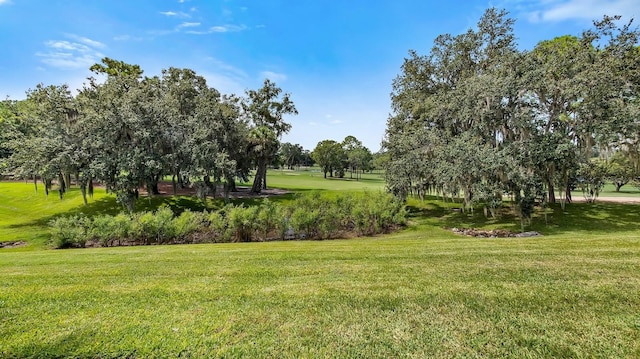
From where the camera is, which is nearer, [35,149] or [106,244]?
[106,244]

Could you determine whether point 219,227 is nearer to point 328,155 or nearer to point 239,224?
point 239,224

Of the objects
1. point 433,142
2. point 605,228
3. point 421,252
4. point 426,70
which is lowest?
point 605,228

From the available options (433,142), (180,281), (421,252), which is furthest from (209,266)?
(433,142)

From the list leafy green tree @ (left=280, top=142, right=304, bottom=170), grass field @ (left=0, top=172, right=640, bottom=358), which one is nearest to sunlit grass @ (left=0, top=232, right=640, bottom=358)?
grass field @ (left=0, top=172, right=640, bottom=358)

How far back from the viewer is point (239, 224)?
13.3 meters

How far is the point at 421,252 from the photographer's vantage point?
7086mm

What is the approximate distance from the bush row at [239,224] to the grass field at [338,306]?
5.88m

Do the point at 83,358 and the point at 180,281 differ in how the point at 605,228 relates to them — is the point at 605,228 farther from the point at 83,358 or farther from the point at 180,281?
the point at 83,358

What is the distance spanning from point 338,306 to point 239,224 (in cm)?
1014

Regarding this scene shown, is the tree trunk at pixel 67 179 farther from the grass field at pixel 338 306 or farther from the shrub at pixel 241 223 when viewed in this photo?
the grass field at pixel 338 306

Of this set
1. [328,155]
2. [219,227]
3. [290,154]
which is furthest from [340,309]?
[290,154]

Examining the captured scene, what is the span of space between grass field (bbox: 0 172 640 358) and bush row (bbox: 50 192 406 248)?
588cm

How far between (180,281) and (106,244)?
32.6 feet

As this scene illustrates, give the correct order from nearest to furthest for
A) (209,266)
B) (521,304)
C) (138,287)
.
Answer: (521,304) → (138,287) → (209,266)
